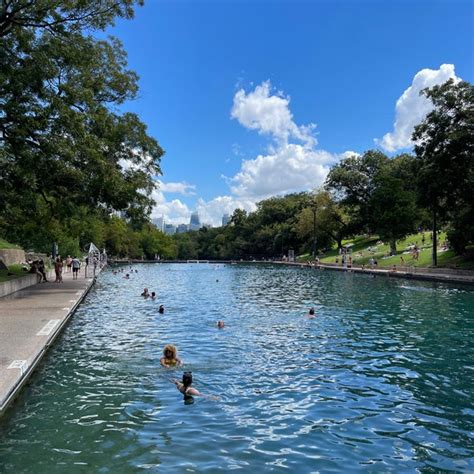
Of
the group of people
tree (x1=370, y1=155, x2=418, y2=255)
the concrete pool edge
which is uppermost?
tree (x1=370, y1=155, x2=418, y2=255)

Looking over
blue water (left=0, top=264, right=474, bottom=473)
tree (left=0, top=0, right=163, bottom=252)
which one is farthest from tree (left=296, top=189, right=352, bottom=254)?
blue water (left=0, top=264, right=474, bottom=473)

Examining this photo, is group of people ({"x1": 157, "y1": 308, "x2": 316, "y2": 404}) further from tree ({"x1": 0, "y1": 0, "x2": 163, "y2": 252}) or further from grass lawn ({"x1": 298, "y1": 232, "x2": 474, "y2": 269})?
grass lawn ({"x1": 298, "y1": 232, "x2": 474, "y2": 269})

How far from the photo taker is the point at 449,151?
3578 cm

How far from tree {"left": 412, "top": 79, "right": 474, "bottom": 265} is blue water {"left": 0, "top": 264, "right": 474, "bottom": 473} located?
21.2m

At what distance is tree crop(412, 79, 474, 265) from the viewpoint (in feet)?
116

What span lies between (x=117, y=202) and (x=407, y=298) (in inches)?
674

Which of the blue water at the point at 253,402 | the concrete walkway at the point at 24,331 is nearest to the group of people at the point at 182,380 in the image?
the blue water at the point at 253,402

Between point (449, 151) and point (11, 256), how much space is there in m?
38.2

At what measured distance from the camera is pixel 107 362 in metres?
11.9

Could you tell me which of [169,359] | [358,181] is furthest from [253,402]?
[358,181]

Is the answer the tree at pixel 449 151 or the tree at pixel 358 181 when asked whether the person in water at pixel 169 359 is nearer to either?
the tree at pixel 449 151

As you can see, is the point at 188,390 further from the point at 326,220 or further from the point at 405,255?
the point at 326,220

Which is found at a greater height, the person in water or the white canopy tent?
the white canopy tent

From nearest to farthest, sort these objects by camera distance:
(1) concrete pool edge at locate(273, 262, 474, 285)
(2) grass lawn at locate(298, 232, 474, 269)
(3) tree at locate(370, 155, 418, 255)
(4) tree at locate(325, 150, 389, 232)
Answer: (1) concrete pool edge at locate(273, 262, 474, 285), (2) grass lawn at locate(298, 232, 474, 269), (3) tree at locate(370, 155, 418, 255), (4) tree at locate(325, 150, 389, 232)
